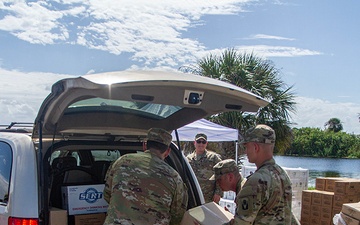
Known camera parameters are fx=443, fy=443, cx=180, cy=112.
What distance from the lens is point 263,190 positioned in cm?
292

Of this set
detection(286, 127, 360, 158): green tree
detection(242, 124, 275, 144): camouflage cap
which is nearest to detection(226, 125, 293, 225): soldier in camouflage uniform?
detection(242, 124, 275, 144): camouflage cap

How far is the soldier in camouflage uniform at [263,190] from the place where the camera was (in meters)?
2.89

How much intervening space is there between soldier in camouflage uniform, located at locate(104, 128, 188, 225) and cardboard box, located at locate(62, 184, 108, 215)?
0.50 metres

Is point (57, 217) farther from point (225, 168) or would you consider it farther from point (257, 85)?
point (257, 85)

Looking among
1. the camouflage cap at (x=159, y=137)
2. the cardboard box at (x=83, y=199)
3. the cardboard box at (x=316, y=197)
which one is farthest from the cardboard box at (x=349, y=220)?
the cardboard box at (x=316, y=197)

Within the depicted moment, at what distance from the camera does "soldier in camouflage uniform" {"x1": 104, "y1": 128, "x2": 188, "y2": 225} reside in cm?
314

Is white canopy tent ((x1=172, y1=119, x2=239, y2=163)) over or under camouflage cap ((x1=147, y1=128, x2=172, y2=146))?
under

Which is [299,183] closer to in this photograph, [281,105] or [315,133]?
[281,105]

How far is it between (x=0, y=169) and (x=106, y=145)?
980 mm

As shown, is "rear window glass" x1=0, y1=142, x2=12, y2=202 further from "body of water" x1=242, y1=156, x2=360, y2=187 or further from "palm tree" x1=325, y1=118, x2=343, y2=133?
"palm tree" x1=325, y1=118, x2=343, y2=133

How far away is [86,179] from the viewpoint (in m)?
4.13

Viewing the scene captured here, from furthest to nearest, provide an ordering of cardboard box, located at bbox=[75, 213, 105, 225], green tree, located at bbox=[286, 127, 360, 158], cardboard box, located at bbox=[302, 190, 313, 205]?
green tree, located at bbox=[286, 127, 360, 158] → cardboard box, located at bbox=[302, 190, 313, 205] → cardboard box, located at bbox=[75, 213, 105, 225]

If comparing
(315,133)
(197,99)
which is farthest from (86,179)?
(315,133)

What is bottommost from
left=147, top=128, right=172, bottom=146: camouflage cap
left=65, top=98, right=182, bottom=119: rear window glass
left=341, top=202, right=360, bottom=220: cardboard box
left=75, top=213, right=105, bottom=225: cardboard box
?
left=341, top=202, right=360, bottom=220: cardboard box
